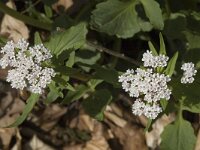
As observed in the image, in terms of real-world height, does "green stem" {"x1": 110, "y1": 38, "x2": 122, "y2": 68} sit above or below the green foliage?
below

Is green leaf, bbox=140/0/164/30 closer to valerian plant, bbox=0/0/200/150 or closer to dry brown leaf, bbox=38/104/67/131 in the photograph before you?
valerian plant, bbox=0/0/200/150

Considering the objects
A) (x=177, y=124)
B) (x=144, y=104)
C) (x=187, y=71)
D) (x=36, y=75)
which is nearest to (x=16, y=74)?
(x=36, y=75)

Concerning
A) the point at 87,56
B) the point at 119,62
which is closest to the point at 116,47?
the point at 119,62

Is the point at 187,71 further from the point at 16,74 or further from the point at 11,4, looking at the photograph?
the point at 11,4

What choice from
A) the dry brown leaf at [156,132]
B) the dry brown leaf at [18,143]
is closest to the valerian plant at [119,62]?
the dry brown leaf at [156,132]

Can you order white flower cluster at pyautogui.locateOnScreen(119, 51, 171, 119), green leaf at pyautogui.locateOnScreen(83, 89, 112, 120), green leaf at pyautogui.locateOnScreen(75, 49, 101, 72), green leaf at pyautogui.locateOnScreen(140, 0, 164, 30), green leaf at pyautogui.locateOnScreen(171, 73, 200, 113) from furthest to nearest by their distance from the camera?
green leaf at pyautogui.locateOnScreen(75, 49, 101, 72) → green leaf at pyautogui.locateOnScreen(83, 89, 112, 120) → green leaf at pyautogui.locateOnScreen(140, 0, 164, 30) → green leaf at pyautogui.locateOnScreen(171, 73, 200, 113) → white flower cluster at pyautogui.locateOnScreen(119, 51, 171, 119)

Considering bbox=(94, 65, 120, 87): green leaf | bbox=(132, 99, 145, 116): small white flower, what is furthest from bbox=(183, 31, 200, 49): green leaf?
bbox=(132, 99, 145, 116): small white flower
